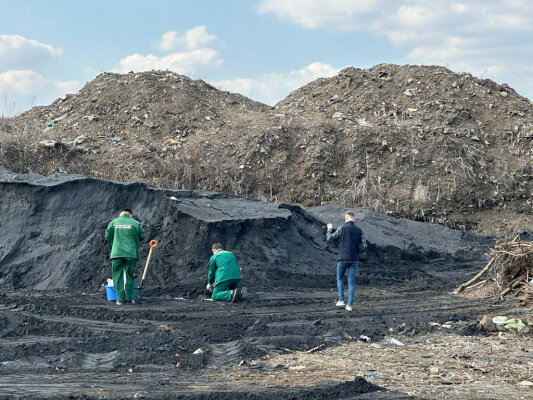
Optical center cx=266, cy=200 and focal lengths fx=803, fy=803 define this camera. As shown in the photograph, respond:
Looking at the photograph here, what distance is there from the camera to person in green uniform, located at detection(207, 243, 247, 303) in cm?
1338

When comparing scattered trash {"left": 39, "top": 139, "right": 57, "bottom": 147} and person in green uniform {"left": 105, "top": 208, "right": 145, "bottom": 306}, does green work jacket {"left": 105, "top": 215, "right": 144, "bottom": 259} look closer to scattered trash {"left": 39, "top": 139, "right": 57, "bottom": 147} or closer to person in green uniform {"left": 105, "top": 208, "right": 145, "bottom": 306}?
person in green uniform {"left": 105, "top": 208, "right": 145, "bottom": 306}

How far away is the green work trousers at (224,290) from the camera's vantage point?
1359cm

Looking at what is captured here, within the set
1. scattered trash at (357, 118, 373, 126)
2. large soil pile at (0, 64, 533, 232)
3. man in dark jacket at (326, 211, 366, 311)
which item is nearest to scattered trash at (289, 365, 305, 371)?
man in dark jacket at (326, 211, 366, 311)

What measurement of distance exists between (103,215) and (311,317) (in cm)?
652

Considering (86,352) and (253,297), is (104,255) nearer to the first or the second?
(253,297)

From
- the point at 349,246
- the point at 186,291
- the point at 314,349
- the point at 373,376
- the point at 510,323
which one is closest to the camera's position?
the point at 373,376

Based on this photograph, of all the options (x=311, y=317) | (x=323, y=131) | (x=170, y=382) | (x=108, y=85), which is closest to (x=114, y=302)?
(x=311, y=317)

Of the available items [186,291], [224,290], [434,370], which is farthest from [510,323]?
[186,291]

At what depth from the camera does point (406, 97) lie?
99.8 ft

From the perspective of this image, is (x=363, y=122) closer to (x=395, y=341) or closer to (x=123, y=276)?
(x=123, y=276)

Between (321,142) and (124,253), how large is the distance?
48.6 ft

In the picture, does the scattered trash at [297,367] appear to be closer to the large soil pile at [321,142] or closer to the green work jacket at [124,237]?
the green work jacket at [124,237]

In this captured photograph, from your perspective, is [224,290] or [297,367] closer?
[297,367]

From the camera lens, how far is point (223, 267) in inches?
527
